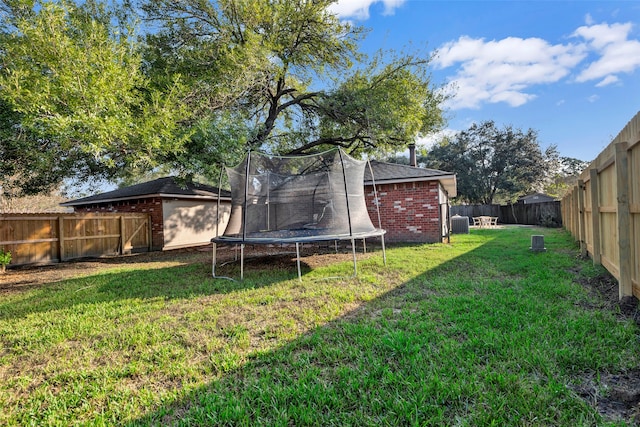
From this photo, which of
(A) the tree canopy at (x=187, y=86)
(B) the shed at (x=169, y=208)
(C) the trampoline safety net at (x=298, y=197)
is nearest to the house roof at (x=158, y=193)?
(B) the shed at (x=169, y=208)

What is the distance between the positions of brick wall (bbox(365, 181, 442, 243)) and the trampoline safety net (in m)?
3.92

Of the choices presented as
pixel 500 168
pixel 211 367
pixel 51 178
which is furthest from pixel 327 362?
pixel 500 168

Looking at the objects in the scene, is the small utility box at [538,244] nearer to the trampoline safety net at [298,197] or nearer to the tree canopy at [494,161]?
the trampoline safety net at [298,197]

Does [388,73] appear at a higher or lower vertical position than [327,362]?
higher

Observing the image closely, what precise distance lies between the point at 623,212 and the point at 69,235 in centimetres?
1208

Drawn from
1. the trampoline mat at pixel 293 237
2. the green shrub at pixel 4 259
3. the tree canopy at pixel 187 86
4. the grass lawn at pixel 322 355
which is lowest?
the grass lawn at pixel 322 355

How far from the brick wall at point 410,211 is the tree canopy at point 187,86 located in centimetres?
193

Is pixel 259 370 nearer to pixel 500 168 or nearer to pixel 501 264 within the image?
pixel 501 264

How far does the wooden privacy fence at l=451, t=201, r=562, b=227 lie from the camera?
16.2 metres

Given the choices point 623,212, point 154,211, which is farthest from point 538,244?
point 154,211

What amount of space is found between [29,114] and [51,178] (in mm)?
4126

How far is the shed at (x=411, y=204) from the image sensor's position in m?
9.52

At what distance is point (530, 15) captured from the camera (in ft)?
25.1

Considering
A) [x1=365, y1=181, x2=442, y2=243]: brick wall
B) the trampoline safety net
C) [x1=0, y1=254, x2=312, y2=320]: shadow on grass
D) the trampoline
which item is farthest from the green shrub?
[x1=365, y1=181, x2=442, y2=243]: brick wall
